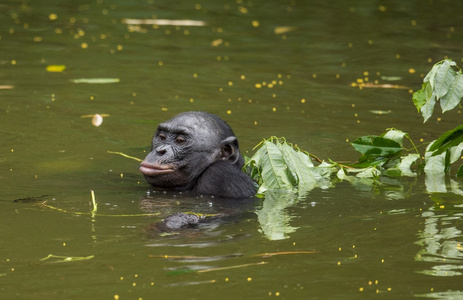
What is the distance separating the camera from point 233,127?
11.8m

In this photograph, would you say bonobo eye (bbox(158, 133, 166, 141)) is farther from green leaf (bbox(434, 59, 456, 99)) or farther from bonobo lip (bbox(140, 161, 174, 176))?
green leaf (bbox(434, 59, 456, 99))

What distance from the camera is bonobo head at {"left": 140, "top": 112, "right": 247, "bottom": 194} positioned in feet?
29.4

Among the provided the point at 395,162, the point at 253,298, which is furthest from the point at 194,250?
the point at 395,162

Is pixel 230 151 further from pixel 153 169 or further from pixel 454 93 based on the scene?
pixel 454 93

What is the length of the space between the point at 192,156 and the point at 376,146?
1779 mm

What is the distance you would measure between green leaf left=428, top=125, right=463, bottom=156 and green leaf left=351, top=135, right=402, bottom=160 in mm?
950

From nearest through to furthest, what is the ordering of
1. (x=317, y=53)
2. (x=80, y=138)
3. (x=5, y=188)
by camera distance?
(x=5, y=188) < (x=80, y=138) < (x=317, y=53)

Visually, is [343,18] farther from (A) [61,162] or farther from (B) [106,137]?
(A) [61,162]

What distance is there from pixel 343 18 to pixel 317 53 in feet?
12.2

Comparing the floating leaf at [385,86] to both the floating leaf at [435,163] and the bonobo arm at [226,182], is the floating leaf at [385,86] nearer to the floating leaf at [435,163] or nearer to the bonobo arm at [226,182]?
the floating leaf at [435,163]

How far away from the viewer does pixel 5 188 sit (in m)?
8.91

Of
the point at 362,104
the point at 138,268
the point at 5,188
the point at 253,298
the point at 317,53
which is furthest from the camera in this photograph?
the point at 317,53

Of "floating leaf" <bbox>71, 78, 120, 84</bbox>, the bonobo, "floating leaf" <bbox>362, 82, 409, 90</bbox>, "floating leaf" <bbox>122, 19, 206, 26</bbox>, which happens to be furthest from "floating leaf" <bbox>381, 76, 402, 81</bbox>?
the bonobo

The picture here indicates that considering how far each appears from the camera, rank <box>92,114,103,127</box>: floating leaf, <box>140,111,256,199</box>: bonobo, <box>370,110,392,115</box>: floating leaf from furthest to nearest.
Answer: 1. <box>370,110,392,115</box>: floating leaf
2. <box>92,114,103,127</box>: floating leaf
3. <box>140,111,256,199</box>: bonobo
